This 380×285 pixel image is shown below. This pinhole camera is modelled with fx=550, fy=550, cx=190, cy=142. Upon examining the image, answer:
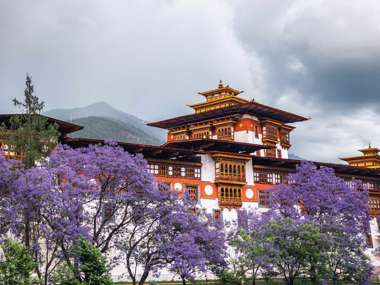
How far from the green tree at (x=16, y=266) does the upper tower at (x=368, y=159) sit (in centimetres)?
8239

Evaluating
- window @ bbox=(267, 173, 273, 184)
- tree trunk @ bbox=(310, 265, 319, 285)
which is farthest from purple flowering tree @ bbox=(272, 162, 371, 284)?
window @ bbox=(267, 173, 273, 184)

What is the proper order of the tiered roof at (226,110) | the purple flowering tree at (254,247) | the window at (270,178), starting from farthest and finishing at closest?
1. the tiered roof at (226,110)
2. the window at (270,178)
3. the purple flowering tree at (254,247)

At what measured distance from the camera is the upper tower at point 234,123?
71812 mm

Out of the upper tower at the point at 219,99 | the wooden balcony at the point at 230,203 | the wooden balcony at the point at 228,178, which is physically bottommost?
Answer: the wooden balcony at the point at 230,203

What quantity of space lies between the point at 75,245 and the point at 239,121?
143 ft

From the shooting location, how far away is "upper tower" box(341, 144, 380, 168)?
102 m

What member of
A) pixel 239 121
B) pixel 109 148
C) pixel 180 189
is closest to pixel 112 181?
pixel 109 148

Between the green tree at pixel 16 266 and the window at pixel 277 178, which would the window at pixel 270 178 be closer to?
the window at pixel 277 178

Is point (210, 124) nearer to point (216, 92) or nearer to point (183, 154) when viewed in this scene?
point (216, 92)

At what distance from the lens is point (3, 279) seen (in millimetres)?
28953

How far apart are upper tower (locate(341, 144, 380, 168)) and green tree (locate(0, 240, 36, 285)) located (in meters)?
82.4

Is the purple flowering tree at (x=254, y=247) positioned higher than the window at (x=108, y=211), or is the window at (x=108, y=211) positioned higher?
the window at (x=108, y=211)

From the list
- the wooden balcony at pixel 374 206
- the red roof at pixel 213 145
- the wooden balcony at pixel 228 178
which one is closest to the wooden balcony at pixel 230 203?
the wooden balcony at pixel 228 178

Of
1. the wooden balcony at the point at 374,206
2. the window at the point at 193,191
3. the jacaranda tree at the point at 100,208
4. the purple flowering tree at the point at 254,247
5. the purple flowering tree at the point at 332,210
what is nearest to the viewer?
the jacaranda tree at the point at 100,208
